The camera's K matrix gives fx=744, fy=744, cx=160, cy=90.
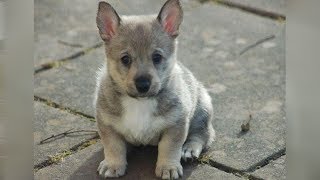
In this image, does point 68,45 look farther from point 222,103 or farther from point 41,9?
point 222,103

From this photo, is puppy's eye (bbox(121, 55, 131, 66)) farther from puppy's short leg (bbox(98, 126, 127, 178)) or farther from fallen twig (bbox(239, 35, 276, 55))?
fallen twig (bbox(239, 35, 276, 55))

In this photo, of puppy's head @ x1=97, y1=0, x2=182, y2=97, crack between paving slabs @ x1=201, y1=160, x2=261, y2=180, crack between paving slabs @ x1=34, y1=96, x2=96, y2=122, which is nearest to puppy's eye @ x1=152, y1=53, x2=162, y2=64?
puppy's head @ x1=97, y1=0, x2=182, y2=97

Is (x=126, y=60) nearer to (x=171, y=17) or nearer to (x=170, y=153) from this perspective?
(x=171, y=17)

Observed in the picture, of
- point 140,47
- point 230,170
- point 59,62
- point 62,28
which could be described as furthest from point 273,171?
point 62,28

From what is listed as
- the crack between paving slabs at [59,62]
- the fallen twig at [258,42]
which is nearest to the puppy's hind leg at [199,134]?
the fallen twig at [258,42]

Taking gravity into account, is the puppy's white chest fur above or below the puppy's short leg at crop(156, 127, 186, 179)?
above

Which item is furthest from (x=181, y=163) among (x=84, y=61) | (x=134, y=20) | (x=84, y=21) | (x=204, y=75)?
(x=84, y=21)
